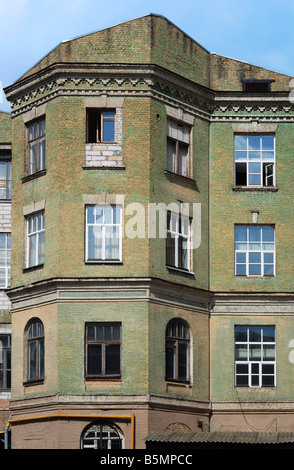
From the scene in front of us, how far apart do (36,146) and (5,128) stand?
4.47 meters

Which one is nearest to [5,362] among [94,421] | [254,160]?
[94,421]

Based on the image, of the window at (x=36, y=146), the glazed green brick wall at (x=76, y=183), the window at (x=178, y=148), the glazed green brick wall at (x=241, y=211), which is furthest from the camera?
the glazed green brick wall at (x=241, y=211)

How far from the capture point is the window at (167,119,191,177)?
45.9m

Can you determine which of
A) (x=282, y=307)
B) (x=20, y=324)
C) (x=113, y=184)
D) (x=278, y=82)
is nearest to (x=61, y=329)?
(x=20, y=324)

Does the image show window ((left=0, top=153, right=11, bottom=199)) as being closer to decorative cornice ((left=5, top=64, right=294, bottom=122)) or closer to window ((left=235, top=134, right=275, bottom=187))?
decorative cornice ((left=5, top=64, right=294, bottom=122))

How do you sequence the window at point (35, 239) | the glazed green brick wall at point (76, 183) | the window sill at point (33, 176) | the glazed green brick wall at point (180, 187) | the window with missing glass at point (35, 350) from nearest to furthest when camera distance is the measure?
the glazed green brick wall at point (76, 183)
the window with missing glass at point (35, 350)
the glazed green brick wall at point (180, 187)
the window at point (35, 239)
the window sill at point (33, 176)

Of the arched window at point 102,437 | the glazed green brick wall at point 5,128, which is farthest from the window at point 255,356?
the glazed green brick wall at point 5,128

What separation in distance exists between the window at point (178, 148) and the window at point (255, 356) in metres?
6.63

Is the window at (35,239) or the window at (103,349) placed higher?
the window at (35,239)

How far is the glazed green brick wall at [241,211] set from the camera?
4672 cm

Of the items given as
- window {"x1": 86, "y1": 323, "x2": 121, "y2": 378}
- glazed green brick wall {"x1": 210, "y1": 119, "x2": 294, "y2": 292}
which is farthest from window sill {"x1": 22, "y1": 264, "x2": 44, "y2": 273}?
glazed green brick wall {"x1": 210, "y1": 119, "x2": 294, "y2": 292}

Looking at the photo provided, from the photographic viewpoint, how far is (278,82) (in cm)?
4862

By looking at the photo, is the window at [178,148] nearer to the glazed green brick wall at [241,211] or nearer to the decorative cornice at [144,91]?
the decorative cornice at [144,91]

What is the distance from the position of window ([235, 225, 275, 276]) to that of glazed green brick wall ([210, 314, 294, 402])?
1.88m
